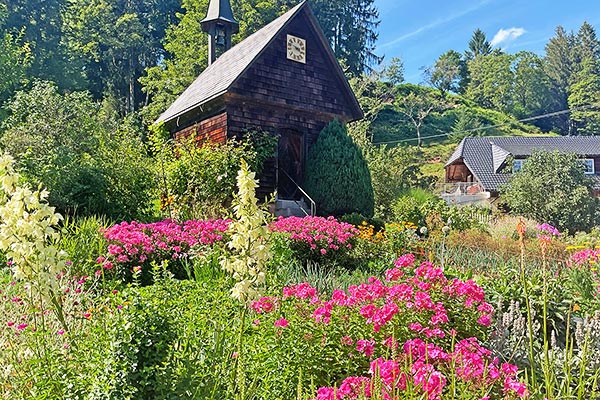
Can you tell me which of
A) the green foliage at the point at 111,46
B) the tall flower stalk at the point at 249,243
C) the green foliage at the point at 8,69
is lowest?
the tall flower stalk at the point at 249,243

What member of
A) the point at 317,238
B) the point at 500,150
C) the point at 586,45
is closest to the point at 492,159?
the point at 500,150

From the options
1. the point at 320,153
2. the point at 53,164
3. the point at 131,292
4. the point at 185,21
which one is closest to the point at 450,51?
the point at 185,21

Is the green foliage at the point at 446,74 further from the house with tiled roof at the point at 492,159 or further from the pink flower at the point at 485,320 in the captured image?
the pink flower at the point at 485,320

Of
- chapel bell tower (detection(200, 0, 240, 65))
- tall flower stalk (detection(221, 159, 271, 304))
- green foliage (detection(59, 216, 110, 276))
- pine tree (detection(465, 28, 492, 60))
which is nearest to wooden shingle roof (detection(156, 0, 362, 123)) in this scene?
chapel bell tower (detection(200, 0, 240, 65))

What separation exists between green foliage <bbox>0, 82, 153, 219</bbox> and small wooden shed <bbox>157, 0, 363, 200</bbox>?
7.12ft

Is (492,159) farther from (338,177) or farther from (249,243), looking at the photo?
(249,243)

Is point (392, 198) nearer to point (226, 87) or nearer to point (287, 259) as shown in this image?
point (226, 87)

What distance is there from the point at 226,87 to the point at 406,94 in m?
43.8

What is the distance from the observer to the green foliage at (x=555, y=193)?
1722 cm

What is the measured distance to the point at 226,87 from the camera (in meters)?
11.5

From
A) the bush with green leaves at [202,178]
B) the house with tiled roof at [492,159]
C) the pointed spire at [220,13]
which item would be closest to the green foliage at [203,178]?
the bush with green leaves at [202,178]

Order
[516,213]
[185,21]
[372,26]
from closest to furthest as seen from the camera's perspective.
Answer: [516,213], [185,21], [372,26]

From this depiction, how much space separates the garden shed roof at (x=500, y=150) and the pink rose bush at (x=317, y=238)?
89.7ft

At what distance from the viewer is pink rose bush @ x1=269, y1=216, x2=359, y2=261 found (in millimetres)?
7062
